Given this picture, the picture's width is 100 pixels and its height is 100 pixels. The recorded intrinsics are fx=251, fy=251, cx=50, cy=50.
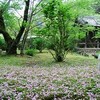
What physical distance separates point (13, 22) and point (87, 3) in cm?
985

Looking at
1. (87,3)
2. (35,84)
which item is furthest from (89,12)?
(35,84)

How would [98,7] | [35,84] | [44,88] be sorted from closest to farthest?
[44,88] < [35,84] < [98,7]

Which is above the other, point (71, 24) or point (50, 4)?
point (50, 4)

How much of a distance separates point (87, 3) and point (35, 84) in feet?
39.0

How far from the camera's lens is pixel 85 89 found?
5.63m

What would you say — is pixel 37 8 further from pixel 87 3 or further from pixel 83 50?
pixel 83 50

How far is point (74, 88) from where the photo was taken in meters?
5.65

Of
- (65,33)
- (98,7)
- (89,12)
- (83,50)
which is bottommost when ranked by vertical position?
(83,50)

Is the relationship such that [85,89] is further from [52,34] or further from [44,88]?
[52,34]

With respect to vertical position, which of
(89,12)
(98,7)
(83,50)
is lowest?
(83,50)

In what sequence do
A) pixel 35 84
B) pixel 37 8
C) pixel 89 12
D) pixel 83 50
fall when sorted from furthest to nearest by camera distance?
pixel 83 50 → pixel 37 8 → pixel 89 12 → pixel 35 84

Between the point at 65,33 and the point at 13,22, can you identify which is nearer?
the point at 65,33

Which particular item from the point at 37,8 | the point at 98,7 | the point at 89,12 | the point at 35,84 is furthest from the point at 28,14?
the point at 35,84

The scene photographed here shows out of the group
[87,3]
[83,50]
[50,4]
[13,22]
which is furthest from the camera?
[83,50]
